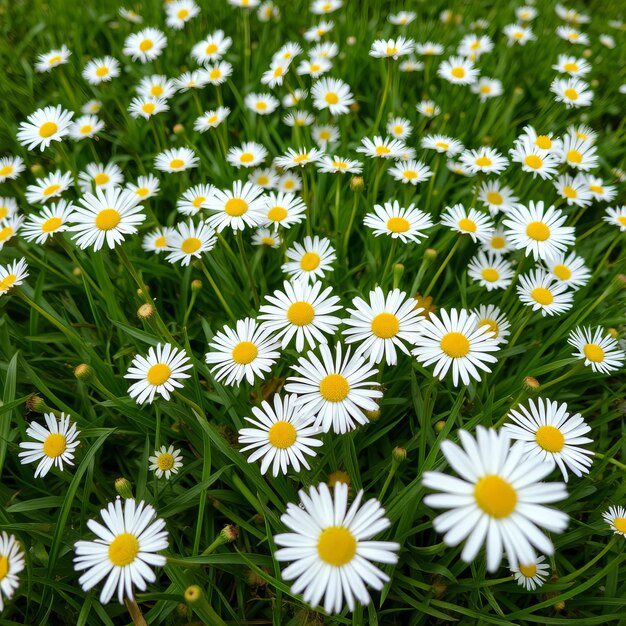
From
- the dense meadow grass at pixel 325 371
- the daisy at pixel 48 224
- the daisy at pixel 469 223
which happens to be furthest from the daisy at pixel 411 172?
the daisy at pixel 48 224

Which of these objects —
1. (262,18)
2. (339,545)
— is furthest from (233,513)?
(262,18)

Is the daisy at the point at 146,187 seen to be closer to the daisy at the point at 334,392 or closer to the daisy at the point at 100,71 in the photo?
the daisy at the point at 100,71

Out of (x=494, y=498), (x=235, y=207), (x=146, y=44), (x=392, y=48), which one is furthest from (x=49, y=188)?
(x=494, y=498)

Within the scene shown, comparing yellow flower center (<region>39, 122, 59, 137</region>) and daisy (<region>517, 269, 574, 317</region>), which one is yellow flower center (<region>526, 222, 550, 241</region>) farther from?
yellow flower center (<region>39, 122, 59, 137</region>)

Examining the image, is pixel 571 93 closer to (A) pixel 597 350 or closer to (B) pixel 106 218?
(A) pixel 597 350

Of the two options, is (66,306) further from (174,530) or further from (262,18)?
(262,18)
